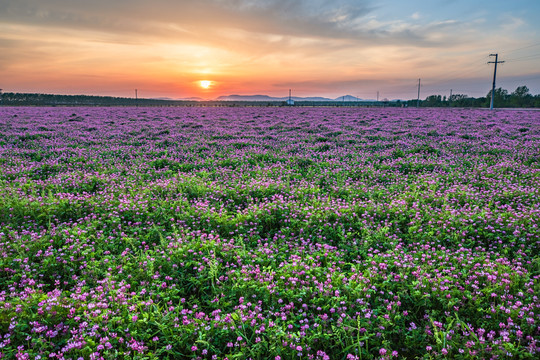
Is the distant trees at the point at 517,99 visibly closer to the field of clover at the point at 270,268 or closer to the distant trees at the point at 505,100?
the distant trees at the point at 505,100

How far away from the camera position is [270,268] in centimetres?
481

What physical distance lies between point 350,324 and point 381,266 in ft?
4.66

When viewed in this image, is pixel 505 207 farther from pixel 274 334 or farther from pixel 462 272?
pixel 274 334

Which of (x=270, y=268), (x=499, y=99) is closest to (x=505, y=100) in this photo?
(x=499, y=99)

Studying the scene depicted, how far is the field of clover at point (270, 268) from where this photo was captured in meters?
3.43

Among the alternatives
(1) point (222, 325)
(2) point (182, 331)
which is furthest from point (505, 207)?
(2) point (182, 331)

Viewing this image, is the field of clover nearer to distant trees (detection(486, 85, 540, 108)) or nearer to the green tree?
distant trees (detection(486, 85, 540, 108))

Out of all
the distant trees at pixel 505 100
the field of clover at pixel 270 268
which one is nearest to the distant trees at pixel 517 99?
the distant trees at pixel 505 100

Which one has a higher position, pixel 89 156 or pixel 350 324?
pixel 89 156

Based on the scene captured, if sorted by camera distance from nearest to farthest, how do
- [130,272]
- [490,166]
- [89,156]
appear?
[130,272]
[490,166]
[89,156]

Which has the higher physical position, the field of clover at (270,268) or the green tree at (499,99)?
the green tree at (499,99)

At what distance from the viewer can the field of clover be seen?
3428 millimetres

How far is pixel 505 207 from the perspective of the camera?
7.22 m

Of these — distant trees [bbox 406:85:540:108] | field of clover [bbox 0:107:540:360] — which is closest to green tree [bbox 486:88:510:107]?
distant trees [bbox 406:85:540:108]
